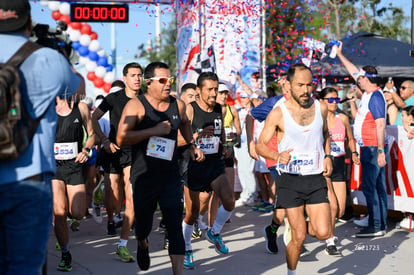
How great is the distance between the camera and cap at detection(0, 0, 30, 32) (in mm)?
3449

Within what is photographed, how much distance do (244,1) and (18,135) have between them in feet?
34.6

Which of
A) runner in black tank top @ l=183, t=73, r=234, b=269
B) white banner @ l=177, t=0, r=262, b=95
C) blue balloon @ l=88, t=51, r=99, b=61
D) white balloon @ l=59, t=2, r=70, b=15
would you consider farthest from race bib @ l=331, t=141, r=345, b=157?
blue balloon @ l=88, t=51, r=99, b=61

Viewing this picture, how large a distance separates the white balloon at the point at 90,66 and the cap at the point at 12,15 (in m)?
18.5

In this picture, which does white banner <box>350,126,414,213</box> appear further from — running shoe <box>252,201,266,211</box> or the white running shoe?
running shoe <box>252,201,266,211</box>

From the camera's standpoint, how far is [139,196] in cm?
606

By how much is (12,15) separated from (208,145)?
4493 millimetres

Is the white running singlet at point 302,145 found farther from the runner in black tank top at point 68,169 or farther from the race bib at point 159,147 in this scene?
the runner in black tank top at point 68,169

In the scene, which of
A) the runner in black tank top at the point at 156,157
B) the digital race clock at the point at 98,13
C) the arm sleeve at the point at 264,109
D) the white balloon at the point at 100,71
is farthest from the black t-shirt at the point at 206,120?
the white balloon at the point at 100,71

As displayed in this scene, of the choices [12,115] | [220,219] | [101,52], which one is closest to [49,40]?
[12,115]

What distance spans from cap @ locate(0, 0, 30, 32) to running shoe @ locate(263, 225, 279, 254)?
5.18 metres

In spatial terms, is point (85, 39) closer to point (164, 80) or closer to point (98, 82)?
point (98, 82)

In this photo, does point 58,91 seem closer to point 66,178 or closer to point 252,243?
point 66,178

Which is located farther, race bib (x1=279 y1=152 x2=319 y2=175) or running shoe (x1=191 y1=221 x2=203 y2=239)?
running shoe (x1=191 y1=221 x2=203 y2=239)

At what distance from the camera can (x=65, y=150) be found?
24.3 ft
